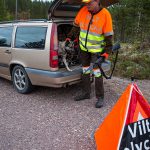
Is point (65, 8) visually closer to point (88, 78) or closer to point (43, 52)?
point (43, 52)

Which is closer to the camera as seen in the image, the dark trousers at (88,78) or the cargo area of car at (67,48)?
the dark trousers at (88,78)

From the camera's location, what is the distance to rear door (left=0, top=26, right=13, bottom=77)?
7.12 m

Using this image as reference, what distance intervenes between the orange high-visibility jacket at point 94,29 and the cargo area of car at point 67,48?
1.32ft

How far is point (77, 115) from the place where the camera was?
5762 millimetres

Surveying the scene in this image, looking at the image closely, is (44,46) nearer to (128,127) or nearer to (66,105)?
(66,105)

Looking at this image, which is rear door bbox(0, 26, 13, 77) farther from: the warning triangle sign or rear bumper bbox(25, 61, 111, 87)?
the warning triangle sign

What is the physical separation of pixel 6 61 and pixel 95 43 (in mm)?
2388

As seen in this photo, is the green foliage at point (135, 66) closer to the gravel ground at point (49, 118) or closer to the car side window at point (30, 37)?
the gravel ground at point (49, 118)

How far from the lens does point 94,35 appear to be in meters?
5.88

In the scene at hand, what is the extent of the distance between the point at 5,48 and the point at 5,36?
1.03 feet

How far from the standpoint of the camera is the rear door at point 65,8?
6352mm

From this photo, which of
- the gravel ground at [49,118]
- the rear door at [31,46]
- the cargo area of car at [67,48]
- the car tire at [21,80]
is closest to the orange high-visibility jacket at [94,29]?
the cargo area of car at [67,48]

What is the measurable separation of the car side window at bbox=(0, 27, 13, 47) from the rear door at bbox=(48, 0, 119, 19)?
122 centimetres

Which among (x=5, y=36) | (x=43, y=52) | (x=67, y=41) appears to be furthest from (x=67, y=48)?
(x=5, y=36)
